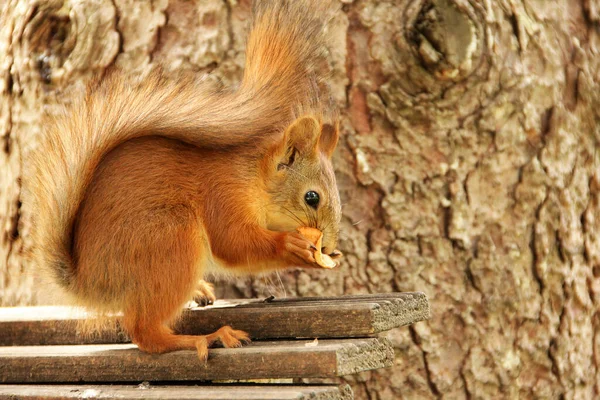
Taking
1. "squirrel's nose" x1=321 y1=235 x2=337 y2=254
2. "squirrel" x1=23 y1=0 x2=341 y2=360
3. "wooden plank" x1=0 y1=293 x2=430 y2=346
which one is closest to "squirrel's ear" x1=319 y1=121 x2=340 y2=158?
"squirrel" x1=23 y1=0 x2=341 y2=360

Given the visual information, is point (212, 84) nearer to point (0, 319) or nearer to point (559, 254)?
point (0, 319)

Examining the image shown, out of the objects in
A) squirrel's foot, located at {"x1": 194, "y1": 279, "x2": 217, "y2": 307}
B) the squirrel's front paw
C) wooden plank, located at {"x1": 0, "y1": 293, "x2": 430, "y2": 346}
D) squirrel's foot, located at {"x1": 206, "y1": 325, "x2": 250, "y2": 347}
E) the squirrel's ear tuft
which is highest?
the squirrel's ear tuft

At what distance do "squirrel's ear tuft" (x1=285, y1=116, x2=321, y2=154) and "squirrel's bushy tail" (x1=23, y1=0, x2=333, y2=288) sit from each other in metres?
0.06

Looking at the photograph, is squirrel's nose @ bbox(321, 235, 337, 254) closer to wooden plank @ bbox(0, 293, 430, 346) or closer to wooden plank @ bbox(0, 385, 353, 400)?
wooden plank @ bbox(0, 293, 430, 346)

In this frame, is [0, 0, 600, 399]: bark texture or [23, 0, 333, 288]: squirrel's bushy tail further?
[0, 0, 600, 399]: bark texture

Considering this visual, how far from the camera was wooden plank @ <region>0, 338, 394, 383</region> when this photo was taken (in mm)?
1336

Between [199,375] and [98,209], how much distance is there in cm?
38

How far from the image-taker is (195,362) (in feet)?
4.80

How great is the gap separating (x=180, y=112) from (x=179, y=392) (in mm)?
596

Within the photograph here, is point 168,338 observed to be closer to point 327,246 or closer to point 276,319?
point 276,319

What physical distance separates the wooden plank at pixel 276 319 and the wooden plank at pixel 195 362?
0.13 feet

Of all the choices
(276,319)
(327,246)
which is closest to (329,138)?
(327,246)

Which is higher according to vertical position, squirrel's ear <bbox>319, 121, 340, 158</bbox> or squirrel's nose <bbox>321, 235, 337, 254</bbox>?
squirrel's ear <bbox>319, 121, 340, 158</bbox>

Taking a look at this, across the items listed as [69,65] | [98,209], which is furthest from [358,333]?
[69,65]
